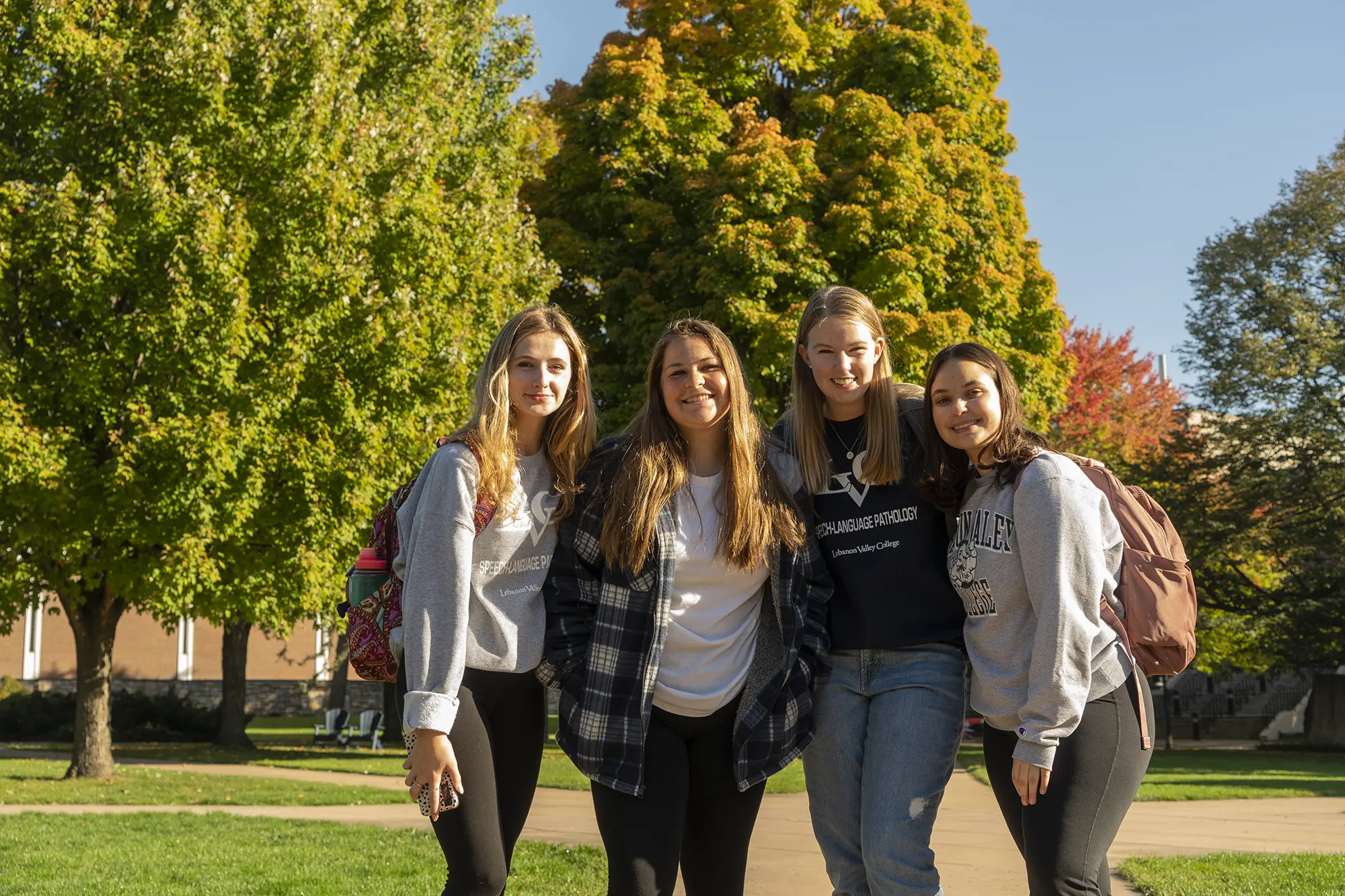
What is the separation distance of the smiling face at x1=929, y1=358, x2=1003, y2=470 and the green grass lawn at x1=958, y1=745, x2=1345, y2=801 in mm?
5685

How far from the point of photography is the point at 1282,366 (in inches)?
943

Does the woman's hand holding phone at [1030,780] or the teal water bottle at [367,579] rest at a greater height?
the teal water bottle at [367,579]

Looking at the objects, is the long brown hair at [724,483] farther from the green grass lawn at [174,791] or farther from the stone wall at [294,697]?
the stone wall at [294,697]

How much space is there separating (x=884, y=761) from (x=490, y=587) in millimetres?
1236

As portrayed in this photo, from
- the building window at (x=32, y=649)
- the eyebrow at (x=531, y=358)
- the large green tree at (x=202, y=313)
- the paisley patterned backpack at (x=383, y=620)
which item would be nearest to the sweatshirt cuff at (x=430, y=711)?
the paisley patterned backpack at (x=383, y=620)

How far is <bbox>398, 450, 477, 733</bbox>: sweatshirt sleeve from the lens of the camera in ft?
10.6

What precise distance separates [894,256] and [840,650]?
45.5ft

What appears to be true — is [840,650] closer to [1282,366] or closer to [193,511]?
[193,511]

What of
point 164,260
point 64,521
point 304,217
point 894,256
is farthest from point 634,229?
point 64,521

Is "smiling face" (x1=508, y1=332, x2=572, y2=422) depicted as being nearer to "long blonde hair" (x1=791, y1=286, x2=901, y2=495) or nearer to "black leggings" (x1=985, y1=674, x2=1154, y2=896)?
"long blonde hair" (x1=791, y1=286, x2=901, y2=495)

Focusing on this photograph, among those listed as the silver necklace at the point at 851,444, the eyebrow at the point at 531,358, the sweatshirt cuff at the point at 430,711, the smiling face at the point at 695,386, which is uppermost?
the eyebrow at the point at 531,358

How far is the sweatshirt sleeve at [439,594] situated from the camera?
3227 mm

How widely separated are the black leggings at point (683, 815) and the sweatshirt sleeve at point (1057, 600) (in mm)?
791

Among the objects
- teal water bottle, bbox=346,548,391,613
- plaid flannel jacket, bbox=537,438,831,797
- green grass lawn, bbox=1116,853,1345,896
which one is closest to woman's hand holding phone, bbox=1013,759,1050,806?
plaid flannel jacket, bbox=537,438,831,797
